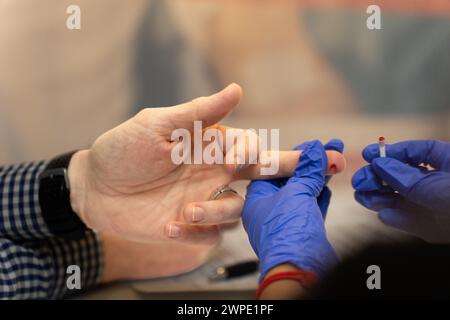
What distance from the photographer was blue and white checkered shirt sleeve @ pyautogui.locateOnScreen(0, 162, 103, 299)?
2.48 ft

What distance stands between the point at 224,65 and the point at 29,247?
572 mm

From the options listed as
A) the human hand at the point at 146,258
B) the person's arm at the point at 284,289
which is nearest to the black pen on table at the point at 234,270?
the human hand at the point at 146,258

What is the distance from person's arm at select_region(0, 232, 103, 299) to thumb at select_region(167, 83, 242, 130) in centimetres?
33

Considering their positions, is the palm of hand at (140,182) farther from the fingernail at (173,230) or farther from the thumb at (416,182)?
the thumb at (416,182)

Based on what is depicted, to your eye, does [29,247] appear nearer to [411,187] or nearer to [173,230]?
[173,230]

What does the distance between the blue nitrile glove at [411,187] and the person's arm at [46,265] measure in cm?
50

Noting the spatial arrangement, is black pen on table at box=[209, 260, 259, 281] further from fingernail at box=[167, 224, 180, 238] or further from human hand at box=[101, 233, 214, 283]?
fingernail at box=[167, 224, 180, 238]

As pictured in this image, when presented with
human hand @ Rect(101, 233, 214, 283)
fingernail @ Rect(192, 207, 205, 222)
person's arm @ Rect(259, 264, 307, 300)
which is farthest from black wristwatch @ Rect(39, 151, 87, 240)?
person's arm @ Rect(259, 264, 307, 300)

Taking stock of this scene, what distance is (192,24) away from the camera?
1.09 metres

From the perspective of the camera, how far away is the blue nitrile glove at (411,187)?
60 cm

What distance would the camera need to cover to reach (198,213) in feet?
2.30

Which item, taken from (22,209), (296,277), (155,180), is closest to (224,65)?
(155,180)
